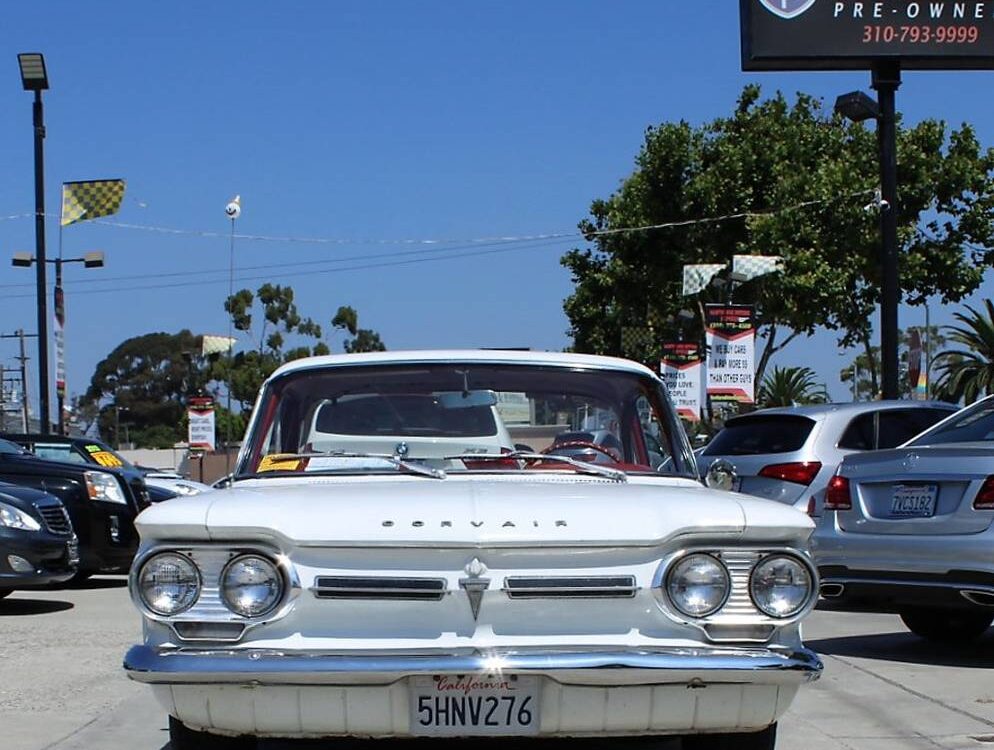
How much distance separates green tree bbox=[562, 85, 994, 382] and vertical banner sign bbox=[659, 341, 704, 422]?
5391 mm

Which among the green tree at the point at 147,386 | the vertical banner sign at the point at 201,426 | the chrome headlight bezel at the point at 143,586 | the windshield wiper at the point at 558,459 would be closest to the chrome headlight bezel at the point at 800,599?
the windshield wiper at the point at 558,459

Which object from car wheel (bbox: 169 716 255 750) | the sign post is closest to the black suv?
car wheel (bbox: 169 716 255 750)

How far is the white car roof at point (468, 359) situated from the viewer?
5969mm

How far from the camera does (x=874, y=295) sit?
111ft

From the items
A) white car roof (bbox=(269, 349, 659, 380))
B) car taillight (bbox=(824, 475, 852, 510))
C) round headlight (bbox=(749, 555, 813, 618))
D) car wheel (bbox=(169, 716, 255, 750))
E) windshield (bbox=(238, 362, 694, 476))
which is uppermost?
white car roof (bbox=(269, 349, 659, 380))

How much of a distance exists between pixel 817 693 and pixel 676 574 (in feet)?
11.2

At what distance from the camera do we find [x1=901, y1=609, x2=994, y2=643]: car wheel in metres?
8.81

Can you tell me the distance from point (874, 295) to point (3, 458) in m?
24.5

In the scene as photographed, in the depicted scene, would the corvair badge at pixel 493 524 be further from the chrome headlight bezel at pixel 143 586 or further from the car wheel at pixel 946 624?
the car wheel at pixel 946 624

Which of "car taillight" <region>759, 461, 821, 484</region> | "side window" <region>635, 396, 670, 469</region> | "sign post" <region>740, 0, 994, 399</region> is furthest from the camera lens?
"sign post" <region>740, 0, 994, 399</region>

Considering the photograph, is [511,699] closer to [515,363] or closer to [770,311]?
[515,363]

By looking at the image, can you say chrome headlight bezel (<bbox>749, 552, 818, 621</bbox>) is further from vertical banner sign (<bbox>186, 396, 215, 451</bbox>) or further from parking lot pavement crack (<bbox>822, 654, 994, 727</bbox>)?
vertical banner sign (<bbox>186, 396, 215, 451</bbox>)

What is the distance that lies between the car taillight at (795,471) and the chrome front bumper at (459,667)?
7.08 meters

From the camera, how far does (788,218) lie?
107ft
